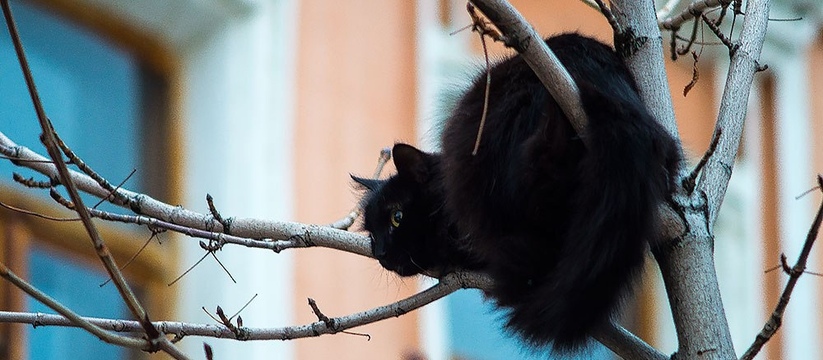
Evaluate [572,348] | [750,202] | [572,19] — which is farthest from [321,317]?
[750,202]

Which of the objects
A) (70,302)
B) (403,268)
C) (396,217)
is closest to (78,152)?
(70,302)

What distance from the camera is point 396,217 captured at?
3.44m

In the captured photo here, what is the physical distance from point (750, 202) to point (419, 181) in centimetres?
485

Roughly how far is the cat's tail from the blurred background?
2.42 m

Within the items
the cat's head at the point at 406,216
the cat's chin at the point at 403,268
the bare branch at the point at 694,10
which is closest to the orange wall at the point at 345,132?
the cat's head at the point at 406,216

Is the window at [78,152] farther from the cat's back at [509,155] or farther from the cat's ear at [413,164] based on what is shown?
the cat's back at [509,155]

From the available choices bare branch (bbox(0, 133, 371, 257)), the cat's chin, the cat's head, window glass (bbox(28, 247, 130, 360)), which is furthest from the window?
bare branch (bbox(0, 133, 371, 257))

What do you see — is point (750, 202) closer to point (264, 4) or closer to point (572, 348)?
point (264, 4)

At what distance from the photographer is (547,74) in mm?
2320

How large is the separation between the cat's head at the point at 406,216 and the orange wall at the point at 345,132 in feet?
5.53

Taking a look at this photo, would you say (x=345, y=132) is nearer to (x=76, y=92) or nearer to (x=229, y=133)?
(x=229, y=133)

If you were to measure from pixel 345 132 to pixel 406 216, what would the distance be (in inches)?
83.6

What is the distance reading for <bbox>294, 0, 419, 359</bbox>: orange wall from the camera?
208 inches

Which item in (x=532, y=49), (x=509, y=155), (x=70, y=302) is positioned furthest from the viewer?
(x=70, y=302)
